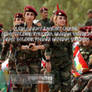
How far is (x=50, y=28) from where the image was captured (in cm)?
1018

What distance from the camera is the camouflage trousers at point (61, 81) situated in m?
9.95

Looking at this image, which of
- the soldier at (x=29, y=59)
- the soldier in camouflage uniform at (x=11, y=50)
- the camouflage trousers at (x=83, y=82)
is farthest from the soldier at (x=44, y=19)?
the camouflage trousers at (x=83, y=82)

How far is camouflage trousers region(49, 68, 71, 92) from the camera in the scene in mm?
9945

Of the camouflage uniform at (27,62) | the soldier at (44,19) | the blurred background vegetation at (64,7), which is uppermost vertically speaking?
the blurred background vegetation at (64,7)

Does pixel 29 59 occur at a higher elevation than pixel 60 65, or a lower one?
higher

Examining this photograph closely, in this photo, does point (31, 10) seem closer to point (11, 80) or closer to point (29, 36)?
point (29, 36)

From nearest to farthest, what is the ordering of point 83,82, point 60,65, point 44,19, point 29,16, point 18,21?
point 83,82, point 60,65, point 29,16, point 18,21, point 44,19

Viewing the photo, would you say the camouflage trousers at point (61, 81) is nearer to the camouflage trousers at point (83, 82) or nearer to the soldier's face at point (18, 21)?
the soldier's face at point (18, 21)

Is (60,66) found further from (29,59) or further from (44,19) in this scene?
(44,19)

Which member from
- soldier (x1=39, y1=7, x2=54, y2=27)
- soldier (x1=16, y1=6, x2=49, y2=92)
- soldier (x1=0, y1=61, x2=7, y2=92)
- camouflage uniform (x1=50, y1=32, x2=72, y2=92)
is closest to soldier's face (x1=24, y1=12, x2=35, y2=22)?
soldier (x1=16, y1=6, x2=49, y2=92)

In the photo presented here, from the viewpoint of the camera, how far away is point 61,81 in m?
10.0

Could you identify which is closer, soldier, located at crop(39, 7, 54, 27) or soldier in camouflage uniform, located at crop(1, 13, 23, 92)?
soldier in camouflage uniform, located at crop(1, 13, 23, 92)

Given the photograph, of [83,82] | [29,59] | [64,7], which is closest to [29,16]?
[29,59]

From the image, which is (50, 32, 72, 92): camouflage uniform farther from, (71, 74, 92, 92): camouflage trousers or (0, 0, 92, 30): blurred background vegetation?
(0, 0, 92, 30): blurred background vegetation
